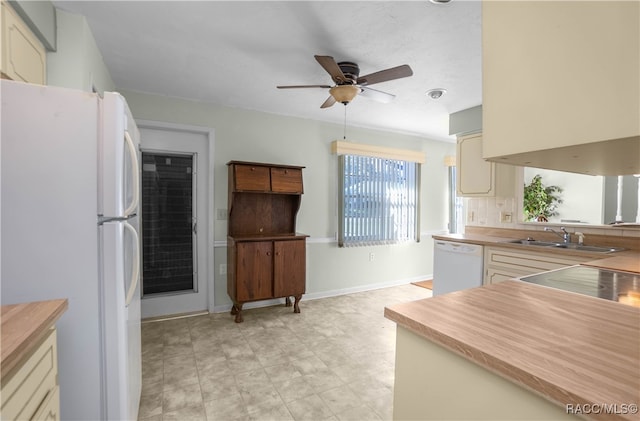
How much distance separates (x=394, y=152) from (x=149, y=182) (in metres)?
3.24

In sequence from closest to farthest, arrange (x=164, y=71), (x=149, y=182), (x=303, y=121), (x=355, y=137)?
(x=164, y=71)
(x=149, y=182)
(x=303, y=121)
(x=355, y=137)

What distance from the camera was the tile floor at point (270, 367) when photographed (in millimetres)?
1855

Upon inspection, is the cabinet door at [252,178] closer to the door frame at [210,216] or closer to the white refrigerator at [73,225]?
the door frame at [210,216]

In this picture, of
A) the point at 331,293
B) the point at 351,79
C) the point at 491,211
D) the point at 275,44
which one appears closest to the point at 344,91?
the point at 351,79

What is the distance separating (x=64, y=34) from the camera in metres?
1.82

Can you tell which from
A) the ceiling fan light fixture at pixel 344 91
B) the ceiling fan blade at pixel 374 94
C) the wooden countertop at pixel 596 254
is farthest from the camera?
the ceiling fan blade at pixel 374 94

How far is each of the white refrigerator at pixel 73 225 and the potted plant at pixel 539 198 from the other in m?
4.36

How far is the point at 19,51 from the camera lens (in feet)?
4.79

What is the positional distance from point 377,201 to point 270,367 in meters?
2.81

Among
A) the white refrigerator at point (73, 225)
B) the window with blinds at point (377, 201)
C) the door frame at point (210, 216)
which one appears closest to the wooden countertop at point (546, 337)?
the white refrigerator at point (73, 225)

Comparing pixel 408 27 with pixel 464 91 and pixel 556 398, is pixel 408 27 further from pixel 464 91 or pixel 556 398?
pixel 556 398

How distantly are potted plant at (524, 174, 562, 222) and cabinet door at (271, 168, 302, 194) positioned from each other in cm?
292

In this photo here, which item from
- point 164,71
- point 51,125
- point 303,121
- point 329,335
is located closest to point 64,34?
point 164,71

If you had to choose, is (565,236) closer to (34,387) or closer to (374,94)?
(374,94)
